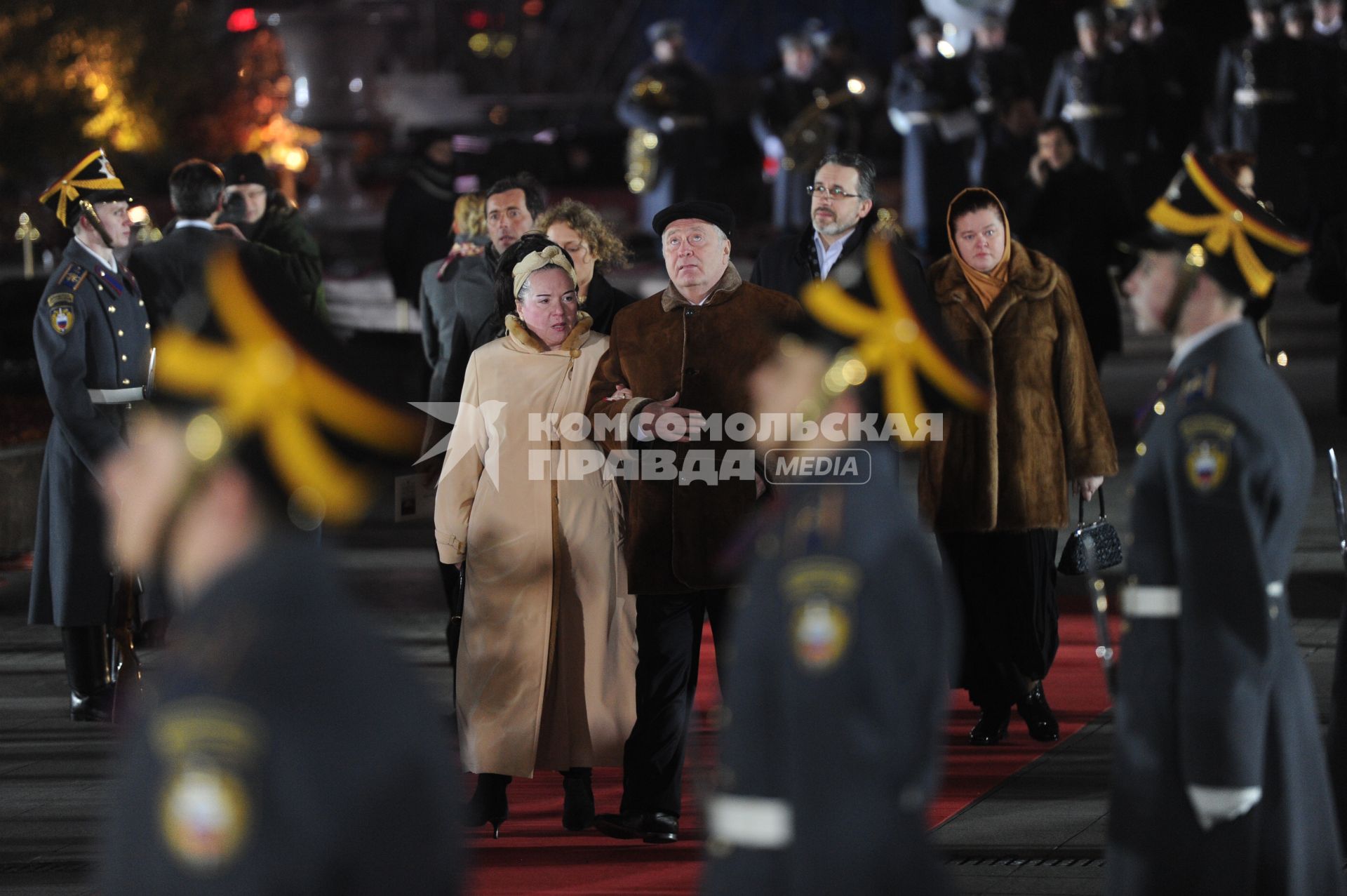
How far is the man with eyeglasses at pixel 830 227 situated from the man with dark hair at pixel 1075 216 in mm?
3754

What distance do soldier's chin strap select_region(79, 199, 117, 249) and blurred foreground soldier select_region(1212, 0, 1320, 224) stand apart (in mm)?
11354

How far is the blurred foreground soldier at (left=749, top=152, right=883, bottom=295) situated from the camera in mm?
7250

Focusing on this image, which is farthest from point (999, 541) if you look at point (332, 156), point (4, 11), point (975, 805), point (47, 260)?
point (332, 156)

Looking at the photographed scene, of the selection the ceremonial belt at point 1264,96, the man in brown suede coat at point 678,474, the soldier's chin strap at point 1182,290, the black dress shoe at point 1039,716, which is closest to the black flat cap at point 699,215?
the man in brown suede coat at point 678,474

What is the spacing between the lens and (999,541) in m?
7.11

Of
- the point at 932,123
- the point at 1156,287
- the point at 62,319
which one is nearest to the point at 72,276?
the point at 62,319

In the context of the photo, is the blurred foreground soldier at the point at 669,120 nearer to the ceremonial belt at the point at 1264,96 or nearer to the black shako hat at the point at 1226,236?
the ceremonial belt at the point at 1264,96

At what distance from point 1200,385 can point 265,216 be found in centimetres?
613

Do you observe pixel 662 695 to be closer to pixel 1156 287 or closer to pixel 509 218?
pixel 509 218

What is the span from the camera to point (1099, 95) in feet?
55.8

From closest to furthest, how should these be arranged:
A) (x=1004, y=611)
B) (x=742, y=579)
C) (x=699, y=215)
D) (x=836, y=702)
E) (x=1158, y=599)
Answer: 1. (x=836, y=702)
2. (x=1158, y=599)
3. (x=742, y=579)
4. (x=699, y=215)
5. (x=1004, y=611)

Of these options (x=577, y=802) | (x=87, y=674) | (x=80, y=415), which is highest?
(x=80, y=415)

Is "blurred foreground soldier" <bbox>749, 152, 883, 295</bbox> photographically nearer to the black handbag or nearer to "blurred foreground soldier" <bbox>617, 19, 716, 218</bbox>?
the black handbag

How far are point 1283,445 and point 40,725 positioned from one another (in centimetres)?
514
